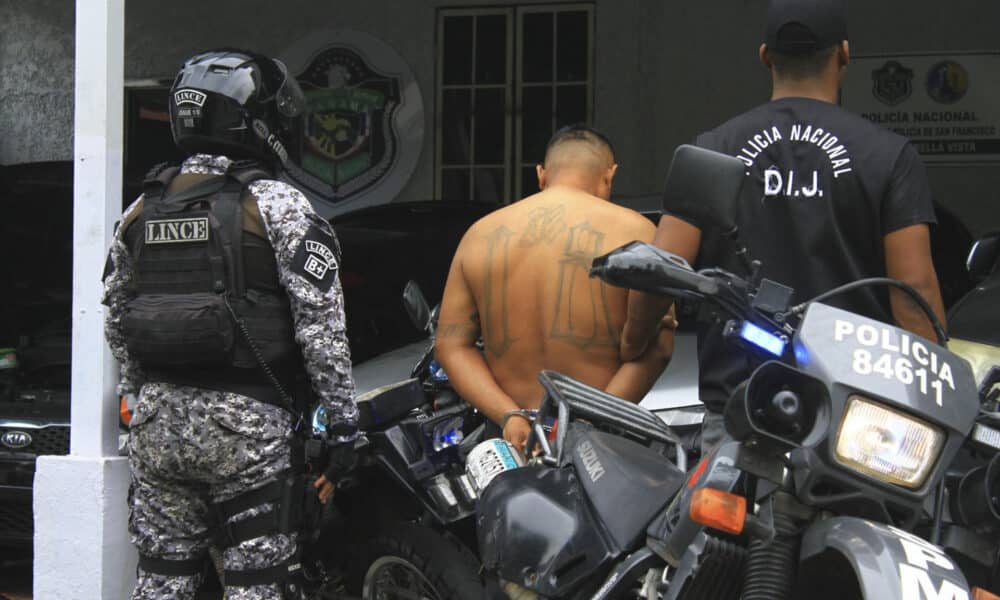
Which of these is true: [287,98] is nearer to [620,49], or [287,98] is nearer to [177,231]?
[177,231]

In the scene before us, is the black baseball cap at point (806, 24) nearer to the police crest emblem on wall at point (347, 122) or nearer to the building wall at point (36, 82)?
the police crest emblem on wall at point (347, 122)

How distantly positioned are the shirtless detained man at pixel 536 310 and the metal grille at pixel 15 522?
2347mm

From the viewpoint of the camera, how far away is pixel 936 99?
31.6 ft

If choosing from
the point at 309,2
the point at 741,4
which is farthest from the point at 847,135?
the point at 309,2

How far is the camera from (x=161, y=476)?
11.1 ft

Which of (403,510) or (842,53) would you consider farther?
(403,510)

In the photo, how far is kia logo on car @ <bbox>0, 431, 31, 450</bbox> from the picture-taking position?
16.9ft

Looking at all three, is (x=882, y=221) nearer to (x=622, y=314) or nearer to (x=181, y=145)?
(x=622, y=314)

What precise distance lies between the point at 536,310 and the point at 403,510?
77cm

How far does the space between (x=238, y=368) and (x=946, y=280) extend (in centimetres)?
376

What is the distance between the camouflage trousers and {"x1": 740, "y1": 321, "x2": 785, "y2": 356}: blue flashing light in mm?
1726

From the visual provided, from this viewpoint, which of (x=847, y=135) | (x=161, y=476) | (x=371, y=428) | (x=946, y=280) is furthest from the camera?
(x=946, y=280)

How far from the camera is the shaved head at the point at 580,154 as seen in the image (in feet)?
12.9

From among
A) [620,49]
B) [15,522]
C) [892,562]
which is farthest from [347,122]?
[892,562]
